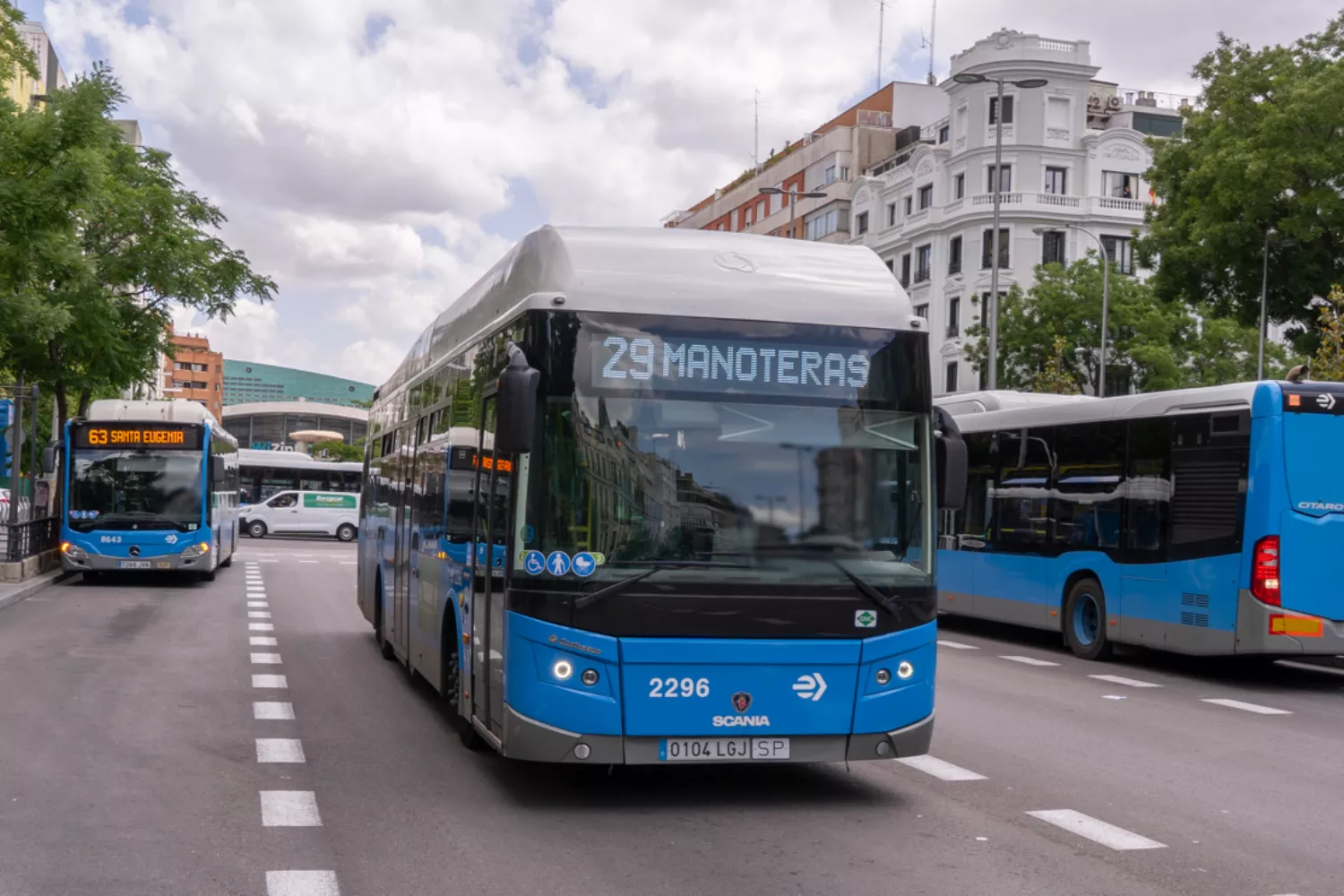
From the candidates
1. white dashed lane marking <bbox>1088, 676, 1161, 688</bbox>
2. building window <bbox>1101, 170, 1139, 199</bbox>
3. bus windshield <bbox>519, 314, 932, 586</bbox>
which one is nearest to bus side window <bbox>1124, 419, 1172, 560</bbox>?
white dashed lane marking <bbox>1088, 676, 1161, 688</bbox>

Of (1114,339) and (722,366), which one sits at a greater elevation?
(1114,339)

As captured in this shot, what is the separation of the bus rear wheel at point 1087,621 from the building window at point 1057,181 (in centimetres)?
5479

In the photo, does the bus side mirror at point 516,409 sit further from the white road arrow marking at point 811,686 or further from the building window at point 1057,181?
the building window at point 1057,181

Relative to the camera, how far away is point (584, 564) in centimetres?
823

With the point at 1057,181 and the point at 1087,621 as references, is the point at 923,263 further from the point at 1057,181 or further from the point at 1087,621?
the point at 1087,621

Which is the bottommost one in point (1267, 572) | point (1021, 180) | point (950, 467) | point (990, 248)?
point (1267, 572)

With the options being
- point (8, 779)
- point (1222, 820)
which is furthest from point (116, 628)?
point (1222, 820)

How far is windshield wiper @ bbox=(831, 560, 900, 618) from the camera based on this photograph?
8.45m

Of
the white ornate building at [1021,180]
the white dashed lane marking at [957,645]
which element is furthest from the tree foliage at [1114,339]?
the white dashed lane marking at [957,645]

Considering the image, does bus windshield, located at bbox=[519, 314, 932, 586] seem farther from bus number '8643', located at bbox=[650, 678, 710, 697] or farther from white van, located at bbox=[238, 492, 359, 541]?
white van, located at bbox=[238, 492, 359, 541]

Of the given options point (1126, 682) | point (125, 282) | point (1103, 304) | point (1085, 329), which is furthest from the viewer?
point (1085, 329)

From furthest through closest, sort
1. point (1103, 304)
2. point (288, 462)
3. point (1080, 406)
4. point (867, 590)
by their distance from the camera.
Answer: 1. point (288, 462)
2. point (1103, 304)
3. point (1080, 406)
4. point (867, 590)

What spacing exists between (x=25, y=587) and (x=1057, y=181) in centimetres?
5418

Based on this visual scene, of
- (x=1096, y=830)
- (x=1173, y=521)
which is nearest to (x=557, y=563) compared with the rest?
(x=1096, y=830)
